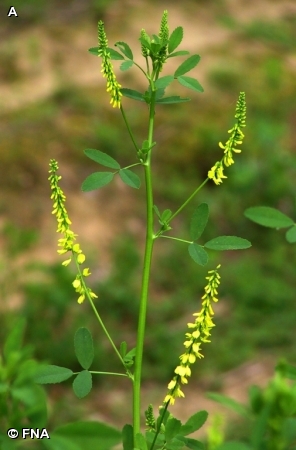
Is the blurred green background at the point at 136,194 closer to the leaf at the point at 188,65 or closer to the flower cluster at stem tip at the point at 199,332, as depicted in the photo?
the leaf at the point at 188,65

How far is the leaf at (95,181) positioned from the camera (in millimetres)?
898

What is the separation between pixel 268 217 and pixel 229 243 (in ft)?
0.60

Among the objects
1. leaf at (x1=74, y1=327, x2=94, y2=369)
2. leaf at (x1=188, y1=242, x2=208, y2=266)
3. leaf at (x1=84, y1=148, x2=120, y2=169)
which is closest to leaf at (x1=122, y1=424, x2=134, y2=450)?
leaf at (x1=74, y1=327, x2=94, y2=369)

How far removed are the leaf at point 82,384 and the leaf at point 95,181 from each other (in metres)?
0.22

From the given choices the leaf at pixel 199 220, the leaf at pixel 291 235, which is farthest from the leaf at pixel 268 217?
the leaf at pixel 199 220

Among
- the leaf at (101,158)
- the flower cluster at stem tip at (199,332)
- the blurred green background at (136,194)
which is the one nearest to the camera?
the flower cluster at stem tip at (199,332)

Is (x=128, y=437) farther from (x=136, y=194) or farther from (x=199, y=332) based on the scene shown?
(x=136, y=194)

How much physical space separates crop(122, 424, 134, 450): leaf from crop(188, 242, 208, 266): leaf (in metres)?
0.22

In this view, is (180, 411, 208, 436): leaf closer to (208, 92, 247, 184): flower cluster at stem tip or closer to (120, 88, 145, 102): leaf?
(208, 92, 247, 184): flower cluster at stem tip

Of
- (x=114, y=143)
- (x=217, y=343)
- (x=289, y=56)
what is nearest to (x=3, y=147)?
(x=114, y=143)

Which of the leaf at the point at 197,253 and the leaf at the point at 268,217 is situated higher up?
the leaf at the point at 268,217

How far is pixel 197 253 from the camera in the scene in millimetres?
894

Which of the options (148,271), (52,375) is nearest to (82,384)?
(52,375)

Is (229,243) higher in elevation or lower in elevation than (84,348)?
higher
